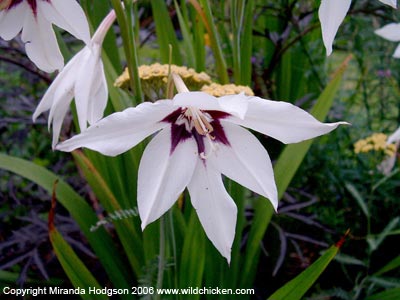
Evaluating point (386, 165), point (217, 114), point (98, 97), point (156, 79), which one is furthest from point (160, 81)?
point (386, 165)

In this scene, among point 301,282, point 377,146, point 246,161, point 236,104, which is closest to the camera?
point 236,104

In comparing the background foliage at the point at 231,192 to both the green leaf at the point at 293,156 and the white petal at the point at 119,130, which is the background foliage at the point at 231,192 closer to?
the green leaf at the point at 293,156

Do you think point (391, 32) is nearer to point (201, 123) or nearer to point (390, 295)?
point (390, 295)

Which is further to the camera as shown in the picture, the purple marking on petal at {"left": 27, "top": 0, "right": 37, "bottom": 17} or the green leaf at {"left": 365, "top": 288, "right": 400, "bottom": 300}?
the green leaf at {"left": 365, "top": 288, "right": 400, "bottom": 300}

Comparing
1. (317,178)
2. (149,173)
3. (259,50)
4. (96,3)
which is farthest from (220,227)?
(259,50)

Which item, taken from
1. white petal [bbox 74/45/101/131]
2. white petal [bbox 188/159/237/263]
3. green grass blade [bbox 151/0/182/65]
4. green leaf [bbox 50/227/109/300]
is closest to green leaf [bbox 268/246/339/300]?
white petal [bbox 188/159/237/263]

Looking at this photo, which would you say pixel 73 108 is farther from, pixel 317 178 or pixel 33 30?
pixel 317 178

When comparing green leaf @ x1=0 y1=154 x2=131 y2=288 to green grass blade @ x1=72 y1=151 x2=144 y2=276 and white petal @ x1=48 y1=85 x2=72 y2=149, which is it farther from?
white petal @ x1=48 y1=85 x2=72 y2=149
